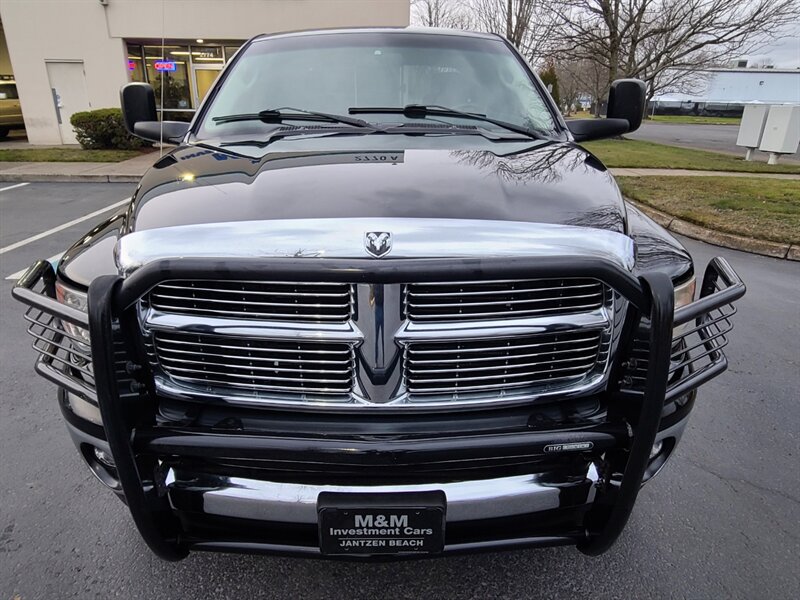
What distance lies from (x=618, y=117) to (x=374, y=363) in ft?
8.42

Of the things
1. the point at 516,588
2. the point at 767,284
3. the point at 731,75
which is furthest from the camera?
the point at 731,75

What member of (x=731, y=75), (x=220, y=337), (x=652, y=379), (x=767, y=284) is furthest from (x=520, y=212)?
(x=731, y=75)

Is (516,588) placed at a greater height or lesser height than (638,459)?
lesser

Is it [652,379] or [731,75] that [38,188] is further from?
[731,75]

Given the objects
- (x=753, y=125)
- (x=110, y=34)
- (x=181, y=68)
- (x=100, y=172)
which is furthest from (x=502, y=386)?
(x=181, y=68)

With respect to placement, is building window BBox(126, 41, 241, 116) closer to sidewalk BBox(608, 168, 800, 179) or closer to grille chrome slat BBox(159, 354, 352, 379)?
sidewalk BBox(608, 168, 800, 179)

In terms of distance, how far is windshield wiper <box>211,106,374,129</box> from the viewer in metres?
2.59

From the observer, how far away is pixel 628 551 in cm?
228

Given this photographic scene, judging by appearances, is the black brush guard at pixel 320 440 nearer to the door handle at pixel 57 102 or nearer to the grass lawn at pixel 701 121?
the door handle at pixel 57 102

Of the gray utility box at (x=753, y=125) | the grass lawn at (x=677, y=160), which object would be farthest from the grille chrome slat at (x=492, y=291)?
the gray utility box at (x=753, y=125)

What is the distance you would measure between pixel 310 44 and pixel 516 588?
9.34 ft

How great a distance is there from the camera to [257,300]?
154 centimetres

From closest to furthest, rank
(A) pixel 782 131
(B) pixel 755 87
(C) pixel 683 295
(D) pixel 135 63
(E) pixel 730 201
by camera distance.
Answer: (C) pixel 683 295 < (E) pixel 730 201 < (A) pixel 782 131 < (D) pixel 135 63 < (B) pixel 755 87

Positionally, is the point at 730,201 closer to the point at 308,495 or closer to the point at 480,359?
the point at 480,359
